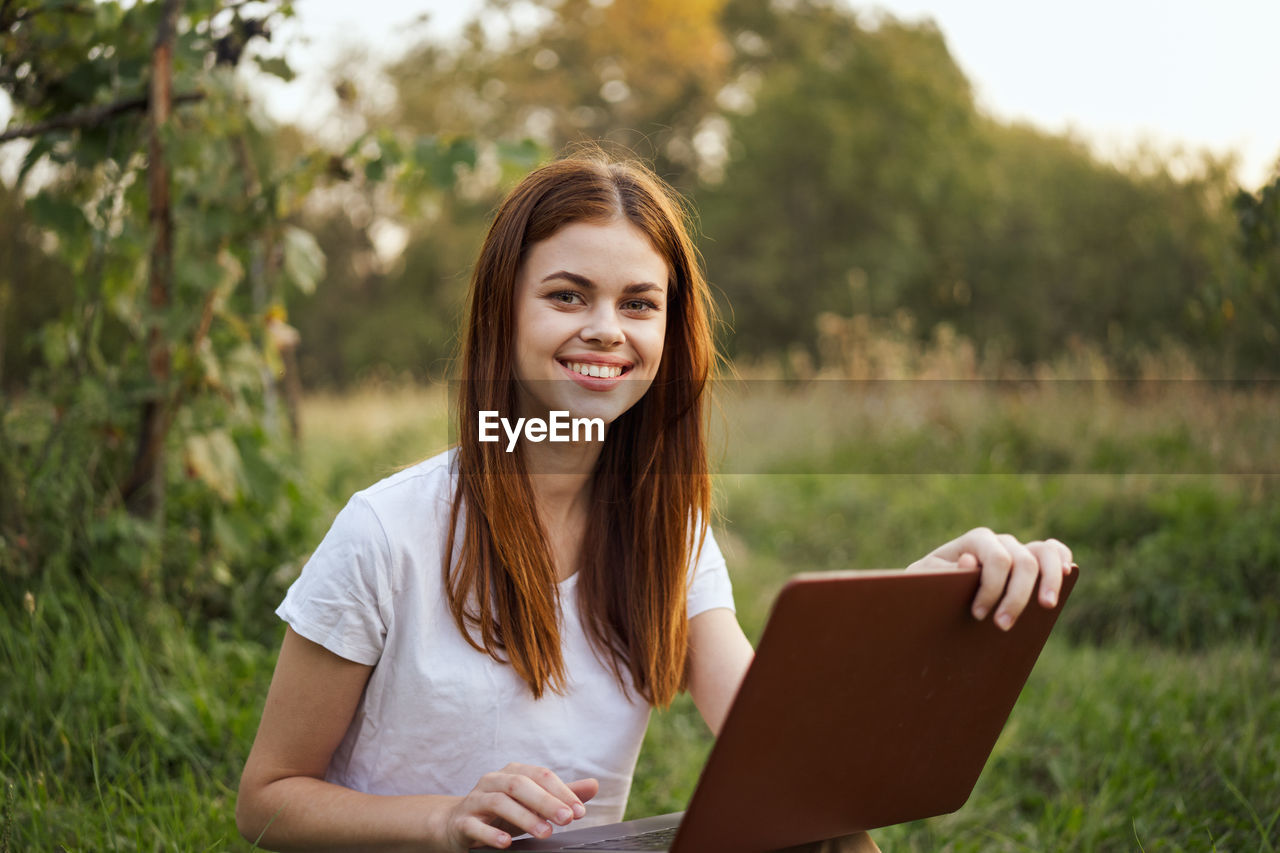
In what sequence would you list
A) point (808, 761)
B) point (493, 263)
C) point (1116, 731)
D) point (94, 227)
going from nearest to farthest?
point (808, 761) → point (493, 263) → point (94, 227) → point (1116, 731)

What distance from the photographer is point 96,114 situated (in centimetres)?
275

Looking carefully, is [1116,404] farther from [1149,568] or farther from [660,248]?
[660,248]

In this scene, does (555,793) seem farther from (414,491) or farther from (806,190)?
(806,190)

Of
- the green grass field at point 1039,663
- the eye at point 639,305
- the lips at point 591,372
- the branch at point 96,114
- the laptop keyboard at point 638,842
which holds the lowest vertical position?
the green grass field at point 1039,663

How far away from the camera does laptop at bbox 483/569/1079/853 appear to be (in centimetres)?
102

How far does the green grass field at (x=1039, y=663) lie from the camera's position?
2.30 metres

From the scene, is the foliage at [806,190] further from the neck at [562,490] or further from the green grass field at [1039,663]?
the neck at [562,490]

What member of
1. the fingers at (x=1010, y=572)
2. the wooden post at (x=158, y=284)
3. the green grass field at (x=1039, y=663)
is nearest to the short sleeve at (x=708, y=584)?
the green grass field at (x=1039, y=663)

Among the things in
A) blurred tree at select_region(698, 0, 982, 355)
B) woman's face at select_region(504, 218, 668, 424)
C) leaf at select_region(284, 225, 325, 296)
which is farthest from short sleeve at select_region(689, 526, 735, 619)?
blurred tree at select_region(698, 0, 982, 355)

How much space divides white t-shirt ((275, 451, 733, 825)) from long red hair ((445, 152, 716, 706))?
30 mm

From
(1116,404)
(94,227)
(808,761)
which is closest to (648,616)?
(808,761)

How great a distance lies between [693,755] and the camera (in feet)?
9.96

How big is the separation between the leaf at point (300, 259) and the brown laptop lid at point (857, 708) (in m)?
2.20

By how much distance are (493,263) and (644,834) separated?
855 mm
